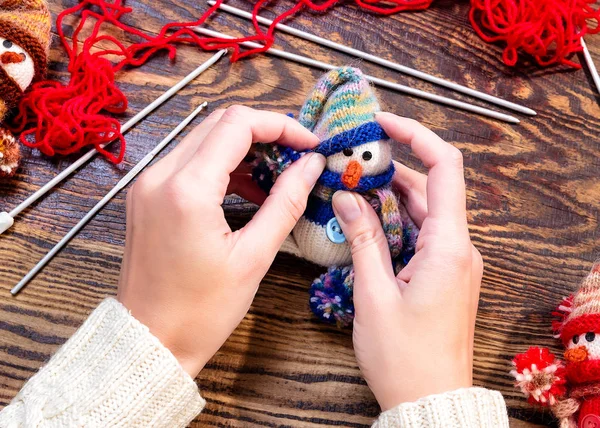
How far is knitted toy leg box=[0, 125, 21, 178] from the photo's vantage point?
1.12 meters

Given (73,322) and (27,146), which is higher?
(27,146)

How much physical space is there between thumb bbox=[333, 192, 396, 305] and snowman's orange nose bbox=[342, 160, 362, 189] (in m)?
0.03

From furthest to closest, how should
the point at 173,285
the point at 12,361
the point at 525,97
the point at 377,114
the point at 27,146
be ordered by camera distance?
the point at 525,97 → the point at 27,146 → the point at 12,361 → the point at 377,114 → the point at 173,285

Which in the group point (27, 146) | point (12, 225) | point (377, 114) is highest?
point (377, 114)

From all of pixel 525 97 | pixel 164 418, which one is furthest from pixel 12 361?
pixel 525 97

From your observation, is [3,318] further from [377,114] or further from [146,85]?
[377,114]

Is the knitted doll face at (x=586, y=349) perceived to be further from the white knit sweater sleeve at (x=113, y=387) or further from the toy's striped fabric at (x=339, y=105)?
A: the white knit sweater sleeve at (x=113, y=387)

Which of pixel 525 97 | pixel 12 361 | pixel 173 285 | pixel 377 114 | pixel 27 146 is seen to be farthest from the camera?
pixel 525 97

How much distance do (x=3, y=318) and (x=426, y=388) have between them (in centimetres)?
78

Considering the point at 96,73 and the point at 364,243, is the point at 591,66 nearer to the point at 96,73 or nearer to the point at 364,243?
the point at 364,243

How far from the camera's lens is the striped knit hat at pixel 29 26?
1.12 meters

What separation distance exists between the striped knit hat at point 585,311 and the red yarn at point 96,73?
0.72 m

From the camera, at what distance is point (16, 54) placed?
111 centimetres

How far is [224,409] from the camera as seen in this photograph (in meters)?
1.04
